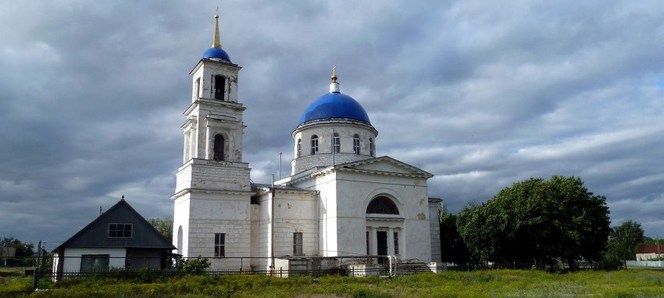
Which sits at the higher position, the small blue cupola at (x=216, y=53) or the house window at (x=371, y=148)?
the small blue cupola at (x=216, y=53)

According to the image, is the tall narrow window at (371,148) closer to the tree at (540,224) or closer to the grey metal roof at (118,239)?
the tree at (540,224)

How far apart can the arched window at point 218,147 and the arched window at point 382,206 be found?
1038 centimetres

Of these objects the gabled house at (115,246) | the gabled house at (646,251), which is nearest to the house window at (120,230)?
the gabled house at (115,246)

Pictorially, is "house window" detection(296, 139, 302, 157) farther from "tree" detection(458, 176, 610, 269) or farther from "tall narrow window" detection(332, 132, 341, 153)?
"tree" detection(458, 176, 610, 269)

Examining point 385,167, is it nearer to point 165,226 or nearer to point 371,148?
point 371,148

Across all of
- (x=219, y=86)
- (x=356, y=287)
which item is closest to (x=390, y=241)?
(x=356, y=287)

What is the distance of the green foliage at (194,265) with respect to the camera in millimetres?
27484

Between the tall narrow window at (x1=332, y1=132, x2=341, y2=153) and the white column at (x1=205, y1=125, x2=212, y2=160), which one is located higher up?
the tall narrow window at (x1=332, y1=132, x2=341, y2=153)

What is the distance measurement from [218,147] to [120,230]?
29.3ft

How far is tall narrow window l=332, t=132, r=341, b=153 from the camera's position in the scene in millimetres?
39344

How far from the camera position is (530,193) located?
36.1 metres

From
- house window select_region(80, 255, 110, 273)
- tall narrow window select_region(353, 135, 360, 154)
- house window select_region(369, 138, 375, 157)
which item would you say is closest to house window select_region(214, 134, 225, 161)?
house window select_region(80, 255, 110, 273)

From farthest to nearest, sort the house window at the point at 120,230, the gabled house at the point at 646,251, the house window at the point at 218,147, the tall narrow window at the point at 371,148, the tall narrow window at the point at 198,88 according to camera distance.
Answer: the gabled house at the point at 646,251, the tall narrow window at the point at 371,148, the tall narrow window at the point at 198,88, the house window at the point at 218,147, the house window at the point at 120,230

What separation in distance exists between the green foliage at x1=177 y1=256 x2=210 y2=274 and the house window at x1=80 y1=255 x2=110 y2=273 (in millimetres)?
3624
